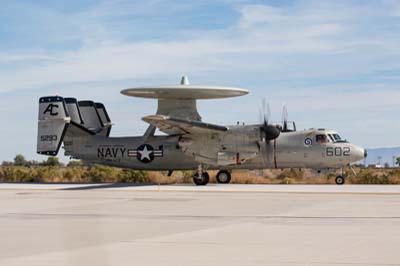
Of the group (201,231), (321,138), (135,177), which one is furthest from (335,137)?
(201,231)

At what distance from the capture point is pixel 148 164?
124ft

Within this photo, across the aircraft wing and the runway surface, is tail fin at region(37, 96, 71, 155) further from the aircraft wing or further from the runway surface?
the runway surface

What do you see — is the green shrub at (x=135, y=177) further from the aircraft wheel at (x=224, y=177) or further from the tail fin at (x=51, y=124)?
the tail fin at (x=51, y=124)

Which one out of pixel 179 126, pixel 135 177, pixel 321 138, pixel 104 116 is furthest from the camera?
pixel 135 177

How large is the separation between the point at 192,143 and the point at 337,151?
24.0ft

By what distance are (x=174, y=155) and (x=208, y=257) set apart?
26.5m

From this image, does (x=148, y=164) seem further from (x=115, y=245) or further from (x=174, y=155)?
(x=115, y=245)

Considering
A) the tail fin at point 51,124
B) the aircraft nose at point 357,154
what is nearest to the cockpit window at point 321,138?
Result: the aircraft nose at point 357,154

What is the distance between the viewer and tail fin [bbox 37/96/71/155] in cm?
3700

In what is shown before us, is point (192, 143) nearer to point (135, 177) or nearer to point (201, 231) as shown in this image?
point (135, 177)

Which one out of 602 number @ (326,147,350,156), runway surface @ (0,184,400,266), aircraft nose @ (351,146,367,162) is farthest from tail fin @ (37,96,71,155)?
aircraft nose @ (351,146,367,162)

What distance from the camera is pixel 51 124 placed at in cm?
3716

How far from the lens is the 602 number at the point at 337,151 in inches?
1369

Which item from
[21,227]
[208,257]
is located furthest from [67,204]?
[208,257]
